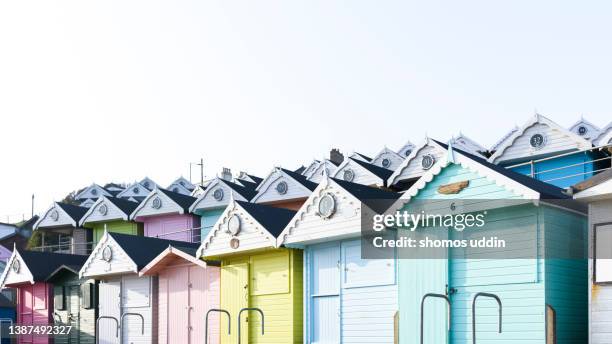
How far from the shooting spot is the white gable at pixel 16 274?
3127 cm

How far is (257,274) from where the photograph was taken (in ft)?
73.8

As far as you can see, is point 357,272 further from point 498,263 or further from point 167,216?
point 167,216

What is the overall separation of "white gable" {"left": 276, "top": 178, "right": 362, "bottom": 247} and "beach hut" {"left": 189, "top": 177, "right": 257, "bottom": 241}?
51.4 feet

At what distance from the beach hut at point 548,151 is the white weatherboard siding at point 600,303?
13.4m

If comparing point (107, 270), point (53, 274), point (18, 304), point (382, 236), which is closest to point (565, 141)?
point (382, 236)

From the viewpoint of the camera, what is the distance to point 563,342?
15.9 metres

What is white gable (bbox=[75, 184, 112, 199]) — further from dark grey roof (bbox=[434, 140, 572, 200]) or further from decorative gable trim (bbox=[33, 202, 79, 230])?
dark grey roof (bbox=[434, 140, 572, 200])

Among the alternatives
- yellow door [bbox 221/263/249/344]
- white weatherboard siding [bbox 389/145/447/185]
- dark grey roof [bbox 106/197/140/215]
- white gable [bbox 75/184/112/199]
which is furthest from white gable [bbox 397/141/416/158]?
white gable [bbox 75/184/112/199]

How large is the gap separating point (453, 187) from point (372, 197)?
3.02 m

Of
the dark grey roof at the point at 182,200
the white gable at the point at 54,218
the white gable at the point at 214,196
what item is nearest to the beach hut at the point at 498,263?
the white gable at the point at 214,196

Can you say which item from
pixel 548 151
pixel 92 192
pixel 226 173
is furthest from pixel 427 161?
pixel 92 192

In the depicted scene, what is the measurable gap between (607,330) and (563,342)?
136 cm

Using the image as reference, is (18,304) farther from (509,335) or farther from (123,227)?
(509,335)

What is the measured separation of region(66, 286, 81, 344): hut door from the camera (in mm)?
29812
